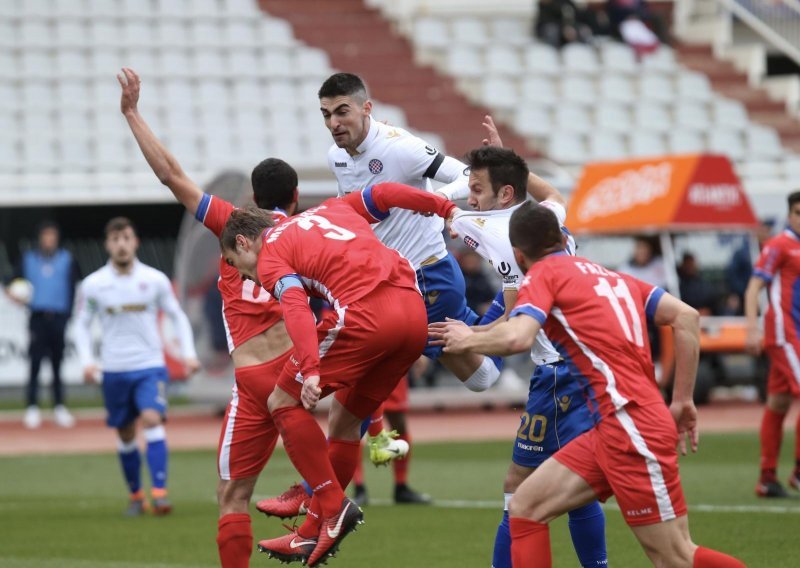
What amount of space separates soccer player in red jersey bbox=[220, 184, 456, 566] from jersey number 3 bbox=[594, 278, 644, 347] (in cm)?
137

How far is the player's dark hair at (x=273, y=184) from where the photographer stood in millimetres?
8156

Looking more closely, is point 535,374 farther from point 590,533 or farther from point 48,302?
point 48,302

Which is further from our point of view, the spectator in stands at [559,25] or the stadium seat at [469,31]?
the stadium seat at [469,31]

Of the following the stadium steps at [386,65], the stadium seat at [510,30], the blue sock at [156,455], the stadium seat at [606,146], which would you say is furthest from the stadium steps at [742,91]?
the blue sock at [156,455]

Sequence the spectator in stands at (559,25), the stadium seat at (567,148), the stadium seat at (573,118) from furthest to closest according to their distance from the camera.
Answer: the spectator in stands at (559,25) < the stadium seat at (573,118) < the stadium seat at (567,148)

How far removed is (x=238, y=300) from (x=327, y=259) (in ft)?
3.49

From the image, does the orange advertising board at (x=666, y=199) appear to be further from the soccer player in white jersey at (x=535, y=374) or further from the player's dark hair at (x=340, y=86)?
the soccer player in white jersey at (x=535, y=374)

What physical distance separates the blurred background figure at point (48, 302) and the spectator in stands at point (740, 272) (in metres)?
9.59

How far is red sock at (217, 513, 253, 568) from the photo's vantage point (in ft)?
26.0

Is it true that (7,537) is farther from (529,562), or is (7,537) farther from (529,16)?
(529,16)

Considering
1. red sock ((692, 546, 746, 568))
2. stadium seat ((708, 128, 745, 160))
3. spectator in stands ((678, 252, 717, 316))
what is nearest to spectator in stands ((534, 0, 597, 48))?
stadium seat ((708, 128, 745, 160))

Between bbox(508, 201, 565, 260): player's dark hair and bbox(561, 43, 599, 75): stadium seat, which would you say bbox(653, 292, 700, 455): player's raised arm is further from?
bbox(561, 43, 599, 75): stadium seat

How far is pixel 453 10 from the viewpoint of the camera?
30.5 m

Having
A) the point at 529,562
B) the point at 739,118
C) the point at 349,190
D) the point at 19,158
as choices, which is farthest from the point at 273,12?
the point at 529,562
